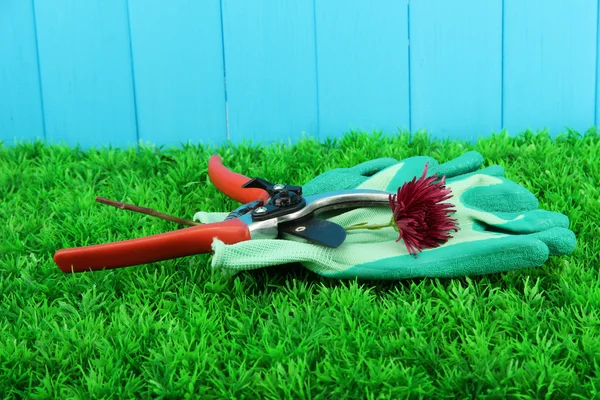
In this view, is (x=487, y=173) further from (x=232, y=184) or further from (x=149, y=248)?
(x=149, y=248)

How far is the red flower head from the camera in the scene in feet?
4.30

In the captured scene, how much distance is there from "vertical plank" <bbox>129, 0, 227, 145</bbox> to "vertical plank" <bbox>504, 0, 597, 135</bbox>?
1.07 metres

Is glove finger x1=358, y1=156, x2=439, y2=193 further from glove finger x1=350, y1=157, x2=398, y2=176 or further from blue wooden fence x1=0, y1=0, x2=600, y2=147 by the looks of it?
blue wooden fence x1=0, y1=0, x2=600, y2=147

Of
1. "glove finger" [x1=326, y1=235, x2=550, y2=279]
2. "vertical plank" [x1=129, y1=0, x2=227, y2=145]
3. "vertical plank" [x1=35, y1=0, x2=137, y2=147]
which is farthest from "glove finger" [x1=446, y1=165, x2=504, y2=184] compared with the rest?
"vertical plank" [x1=35, y1=0, x2=137, y2=147]

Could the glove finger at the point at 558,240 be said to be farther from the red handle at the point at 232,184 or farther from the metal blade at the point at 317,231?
the red handle at the point at 232,184

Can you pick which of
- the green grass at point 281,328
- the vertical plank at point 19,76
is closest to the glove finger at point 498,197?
the green grass at point 281,328

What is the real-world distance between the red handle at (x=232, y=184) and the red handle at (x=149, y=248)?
23 cm

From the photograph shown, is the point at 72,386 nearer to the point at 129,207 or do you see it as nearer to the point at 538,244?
the point at 129,207

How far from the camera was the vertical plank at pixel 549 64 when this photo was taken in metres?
2.38

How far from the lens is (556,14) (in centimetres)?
238

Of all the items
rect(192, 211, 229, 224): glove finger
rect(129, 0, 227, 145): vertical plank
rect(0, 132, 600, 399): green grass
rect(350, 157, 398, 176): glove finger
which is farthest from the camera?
rect(129, 0, 227, 145): vertical plank

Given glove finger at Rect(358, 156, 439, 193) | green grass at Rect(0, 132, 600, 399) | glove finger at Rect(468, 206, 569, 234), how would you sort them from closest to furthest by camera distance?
green grass at Rect(0, 132, 600, 399) < glove finger at Rect(468, 206, 569, 234) < glove finger at Rect(358, 156, 439, 193)

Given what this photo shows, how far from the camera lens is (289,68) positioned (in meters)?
2.40

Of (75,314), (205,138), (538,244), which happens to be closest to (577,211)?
(538,244)
